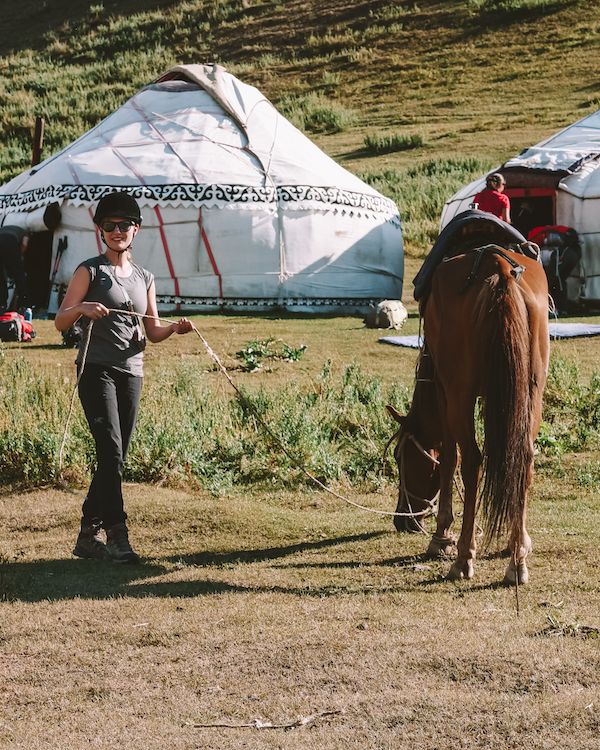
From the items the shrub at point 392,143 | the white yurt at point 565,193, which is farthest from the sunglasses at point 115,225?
the shrub at point 392,143

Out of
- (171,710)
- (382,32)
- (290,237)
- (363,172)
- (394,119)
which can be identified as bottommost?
(171,710)

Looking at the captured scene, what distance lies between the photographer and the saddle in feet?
17.5

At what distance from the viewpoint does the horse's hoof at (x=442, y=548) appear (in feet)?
17.1

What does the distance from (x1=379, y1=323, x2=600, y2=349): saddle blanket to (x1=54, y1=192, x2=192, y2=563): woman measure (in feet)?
21.8

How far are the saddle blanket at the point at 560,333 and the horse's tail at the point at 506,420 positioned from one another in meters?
6.98

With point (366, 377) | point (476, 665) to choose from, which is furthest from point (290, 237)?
point (476, 665)

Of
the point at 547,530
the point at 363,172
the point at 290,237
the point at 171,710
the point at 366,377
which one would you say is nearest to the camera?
the point at 171,710

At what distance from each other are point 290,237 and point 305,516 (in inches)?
362

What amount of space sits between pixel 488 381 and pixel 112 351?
1571mm

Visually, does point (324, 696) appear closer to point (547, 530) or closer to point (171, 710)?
point (171, 710)

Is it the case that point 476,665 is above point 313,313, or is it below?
below

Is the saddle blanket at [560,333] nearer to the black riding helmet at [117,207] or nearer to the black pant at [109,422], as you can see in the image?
the black pant at [109,422]

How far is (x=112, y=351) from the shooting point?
16.7ft

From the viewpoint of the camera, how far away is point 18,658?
13.1 ft
